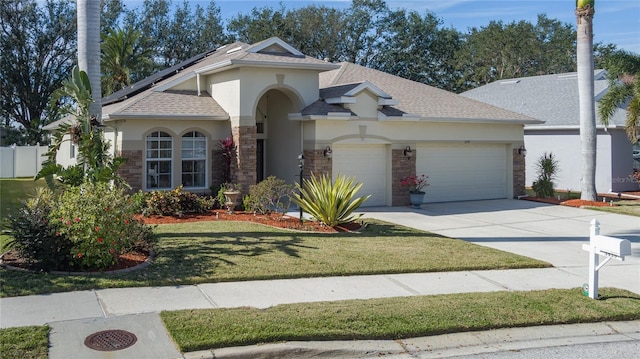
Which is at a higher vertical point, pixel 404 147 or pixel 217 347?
pixel 404 147

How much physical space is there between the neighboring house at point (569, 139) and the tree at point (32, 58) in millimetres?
29174

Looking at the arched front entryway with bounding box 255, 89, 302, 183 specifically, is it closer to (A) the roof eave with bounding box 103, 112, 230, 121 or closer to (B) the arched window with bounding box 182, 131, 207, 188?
(A) the roof eave with bounding box 103, 112, 230, 121

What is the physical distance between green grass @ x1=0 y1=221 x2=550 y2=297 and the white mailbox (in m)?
2.43

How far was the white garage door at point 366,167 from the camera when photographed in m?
19.7

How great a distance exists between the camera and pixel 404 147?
20.7 m

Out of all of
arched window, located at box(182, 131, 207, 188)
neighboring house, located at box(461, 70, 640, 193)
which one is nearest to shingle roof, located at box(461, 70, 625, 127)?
neighboring house, located at box(461, 70, 640, 193)

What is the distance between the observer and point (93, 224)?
9.15m

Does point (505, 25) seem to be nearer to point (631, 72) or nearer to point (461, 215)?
point (631, 72)

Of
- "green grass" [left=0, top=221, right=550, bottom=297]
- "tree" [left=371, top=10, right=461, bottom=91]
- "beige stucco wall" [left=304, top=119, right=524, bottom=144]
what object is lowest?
"green grass" [left=0, top=221, right=550, bottom=297]

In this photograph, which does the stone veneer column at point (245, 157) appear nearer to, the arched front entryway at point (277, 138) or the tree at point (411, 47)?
the arched front entryway at point (277, 138)

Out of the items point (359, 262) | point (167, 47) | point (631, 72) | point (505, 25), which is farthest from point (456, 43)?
point (359, 262)

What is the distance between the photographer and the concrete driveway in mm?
11774

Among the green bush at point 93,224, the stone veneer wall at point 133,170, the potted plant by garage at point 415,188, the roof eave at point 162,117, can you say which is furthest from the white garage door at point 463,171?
the green bush at point 93,224

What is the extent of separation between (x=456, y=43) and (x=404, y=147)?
33.6 m
